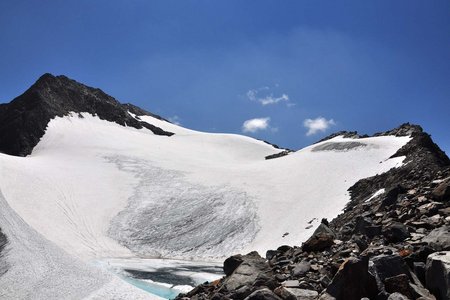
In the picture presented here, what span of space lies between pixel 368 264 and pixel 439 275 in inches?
63.1

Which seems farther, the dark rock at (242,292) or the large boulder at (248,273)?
the large boulder at (248,273)

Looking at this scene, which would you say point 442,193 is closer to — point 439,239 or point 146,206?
point 439,239

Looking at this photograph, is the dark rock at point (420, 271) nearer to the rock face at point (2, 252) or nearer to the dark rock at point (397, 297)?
the dark rock at point (397, 297)

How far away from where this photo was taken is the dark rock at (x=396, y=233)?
12242 millimetres

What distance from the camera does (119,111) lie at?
325ft

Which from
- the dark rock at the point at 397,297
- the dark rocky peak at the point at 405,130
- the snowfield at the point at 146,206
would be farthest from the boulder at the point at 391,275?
the dark rocky peak at the point at 405,130

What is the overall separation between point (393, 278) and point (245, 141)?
83696 mm

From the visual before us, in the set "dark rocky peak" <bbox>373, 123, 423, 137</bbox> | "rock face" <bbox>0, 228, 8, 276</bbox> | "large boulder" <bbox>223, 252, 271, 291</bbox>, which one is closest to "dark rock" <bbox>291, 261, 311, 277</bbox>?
"large boulder" <bbox>223, 252, 271, 291</bbox>

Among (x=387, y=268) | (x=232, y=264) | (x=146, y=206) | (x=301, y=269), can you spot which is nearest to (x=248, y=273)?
(x=301, y=269)

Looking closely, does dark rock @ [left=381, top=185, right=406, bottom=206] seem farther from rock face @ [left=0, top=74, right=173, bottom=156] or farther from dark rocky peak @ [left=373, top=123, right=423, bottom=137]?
rock face @ [left=0, top=74, right=173, bottom=156]

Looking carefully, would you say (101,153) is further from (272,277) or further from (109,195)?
(272,277)

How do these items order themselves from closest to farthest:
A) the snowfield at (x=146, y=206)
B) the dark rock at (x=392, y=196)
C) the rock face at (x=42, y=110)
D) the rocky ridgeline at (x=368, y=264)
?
the rocky ridgeline at (x=368, y=264) < the dark rock at (x=392, y=196) < the snowfield at (x=146, y=206) < the rock face at (x=42, y=110)

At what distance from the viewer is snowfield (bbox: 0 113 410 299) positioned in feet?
85.3

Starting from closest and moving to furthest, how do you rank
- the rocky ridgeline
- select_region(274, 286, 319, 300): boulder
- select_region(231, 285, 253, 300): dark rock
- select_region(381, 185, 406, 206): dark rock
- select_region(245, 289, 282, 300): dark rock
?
1. the rocky ridgeline
2. select_region(245, 289, 282, 300): dark rock
3. select_region(274, 286, 319, 300): boulder
4. select_region(231, 285, 253, 300): dark rock
5. select_region(381, 185, 406, 206): dark rock
